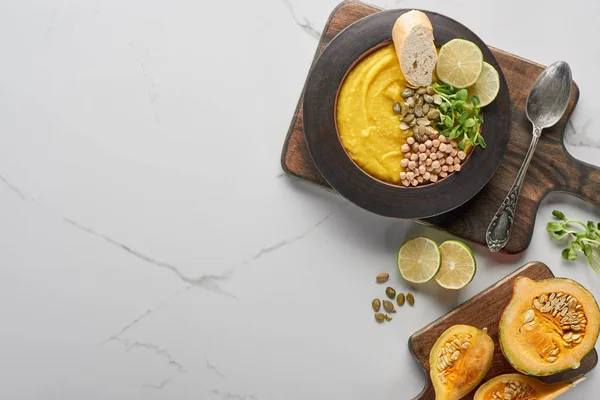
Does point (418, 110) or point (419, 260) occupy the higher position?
point (418, 110)

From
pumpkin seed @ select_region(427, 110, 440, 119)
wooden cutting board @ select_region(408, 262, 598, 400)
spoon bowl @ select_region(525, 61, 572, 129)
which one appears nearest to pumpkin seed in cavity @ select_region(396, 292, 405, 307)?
wooden cutting board @ select_region(408, 262, 598, 400)

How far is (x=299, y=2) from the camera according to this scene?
2.71 meters

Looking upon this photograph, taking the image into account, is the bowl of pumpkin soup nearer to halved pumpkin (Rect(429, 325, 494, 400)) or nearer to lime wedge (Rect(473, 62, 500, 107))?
lime wedge (Rect(473, 62, 500, 107))

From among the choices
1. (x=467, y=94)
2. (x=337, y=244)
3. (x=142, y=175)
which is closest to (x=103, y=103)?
(x=142, y=175)

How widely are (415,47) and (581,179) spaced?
40.4 inches

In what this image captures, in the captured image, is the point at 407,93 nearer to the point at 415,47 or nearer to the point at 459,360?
the point at 415,47

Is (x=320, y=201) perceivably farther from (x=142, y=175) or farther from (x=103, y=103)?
(x=103, y=103)

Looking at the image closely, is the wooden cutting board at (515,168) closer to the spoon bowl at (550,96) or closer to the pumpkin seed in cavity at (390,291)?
the spoon bowl at (550,96)

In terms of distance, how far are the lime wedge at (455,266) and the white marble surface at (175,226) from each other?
148 millimetres

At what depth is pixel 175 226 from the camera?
276cm

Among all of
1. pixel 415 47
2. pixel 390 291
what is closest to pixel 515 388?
pixel 390 291

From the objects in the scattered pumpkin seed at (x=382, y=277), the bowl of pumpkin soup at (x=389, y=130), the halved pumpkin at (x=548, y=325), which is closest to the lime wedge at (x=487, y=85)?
the bowl of pumpkin soup at (x=389, y=130)

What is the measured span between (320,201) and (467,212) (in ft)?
2.20

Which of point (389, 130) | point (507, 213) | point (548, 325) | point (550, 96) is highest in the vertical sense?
point (550, 96)
